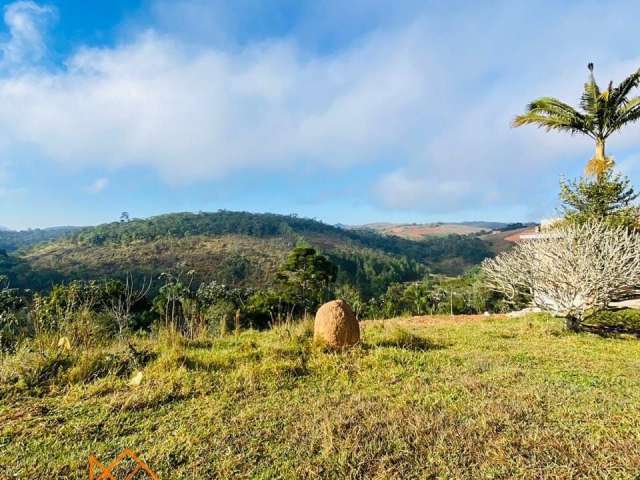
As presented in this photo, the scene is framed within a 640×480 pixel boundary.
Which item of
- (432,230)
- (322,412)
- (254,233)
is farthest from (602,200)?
(432,230)

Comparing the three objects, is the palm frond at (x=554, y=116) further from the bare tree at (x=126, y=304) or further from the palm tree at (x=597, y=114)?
the bare tree at (x=126, y=304)

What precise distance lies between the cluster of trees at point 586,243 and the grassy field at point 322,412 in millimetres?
1486

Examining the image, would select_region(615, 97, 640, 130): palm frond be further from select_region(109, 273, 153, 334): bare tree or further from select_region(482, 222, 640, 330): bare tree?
select_region(109, 273, 153, 334): bare tree

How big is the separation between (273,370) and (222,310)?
28.0 ft

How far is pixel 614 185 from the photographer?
380 inches

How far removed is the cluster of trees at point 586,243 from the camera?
20.5 feet

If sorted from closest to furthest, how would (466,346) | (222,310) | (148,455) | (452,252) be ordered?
(148,455) < (466,346) < (222,310) < (452,252)

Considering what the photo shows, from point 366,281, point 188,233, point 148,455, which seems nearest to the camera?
point 148,455

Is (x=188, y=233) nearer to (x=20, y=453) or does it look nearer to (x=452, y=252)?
(x=452, y=252)

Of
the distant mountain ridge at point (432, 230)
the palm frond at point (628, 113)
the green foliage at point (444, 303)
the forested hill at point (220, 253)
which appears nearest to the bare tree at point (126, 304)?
the green foliage at point (444, 303)

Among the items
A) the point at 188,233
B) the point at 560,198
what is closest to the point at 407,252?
the point at 188,233

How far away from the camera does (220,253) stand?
43.2 metres

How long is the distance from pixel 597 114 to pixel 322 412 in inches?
456

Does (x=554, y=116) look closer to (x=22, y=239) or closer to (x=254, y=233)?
(x=254, y=233)
